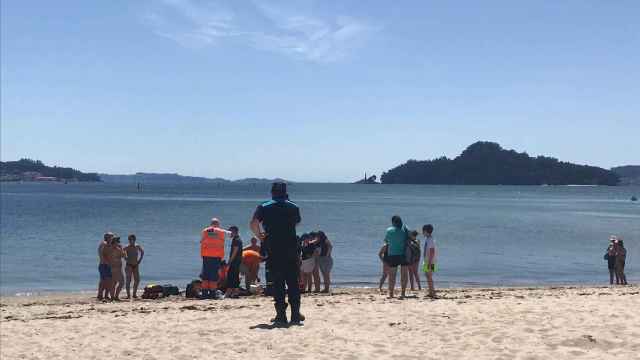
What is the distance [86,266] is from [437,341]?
20.2 metres

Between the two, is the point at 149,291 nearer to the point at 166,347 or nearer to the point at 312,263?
the point at 312,263

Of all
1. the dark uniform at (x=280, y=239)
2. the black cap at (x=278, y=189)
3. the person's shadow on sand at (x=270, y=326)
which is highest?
the black cap at (x=278, y=189)

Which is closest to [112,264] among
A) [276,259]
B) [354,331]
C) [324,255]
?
[324,255]

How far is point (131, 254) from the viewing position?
15.5 m

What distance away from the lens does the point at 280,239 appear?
901 cm

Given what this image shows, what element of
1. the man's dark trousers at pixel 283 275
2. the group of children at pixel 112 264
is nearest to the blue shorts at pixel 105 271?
the group of children at pixel 112 264

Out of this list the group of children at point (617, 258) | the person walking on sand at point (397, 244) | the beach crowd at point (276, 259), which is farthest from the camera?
the group of children at point (617, 258)

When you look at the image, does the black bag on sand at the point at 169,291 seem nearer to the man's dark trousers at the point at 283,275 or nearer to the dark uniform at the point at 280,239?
the man's dark trousers at the point at 283,275

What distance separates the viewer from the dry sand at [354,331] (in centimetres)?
793

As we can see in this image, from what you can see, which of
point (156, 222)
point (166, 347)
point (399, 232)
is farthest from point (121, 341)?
point (156, 222)

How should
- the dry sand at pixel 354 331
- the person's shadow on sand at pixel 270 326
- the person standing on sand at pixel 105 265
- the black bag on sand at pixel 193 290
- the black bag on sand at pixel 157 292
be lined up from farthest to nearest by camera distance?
the black bag on sand at pixel 157 292 → the person standing on sand at pixel 105 265 → the black bag on sand at pixel 193 290 → the person's shadow on sand at pixel 270 326 → the dry sand at pixel 354 331

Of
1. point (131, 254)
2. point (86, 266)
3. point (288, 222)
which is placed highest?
point (288, 222)

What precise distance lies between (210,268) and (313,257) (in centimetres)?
239

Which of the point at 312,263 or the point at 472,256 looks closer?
the point at 312,263
